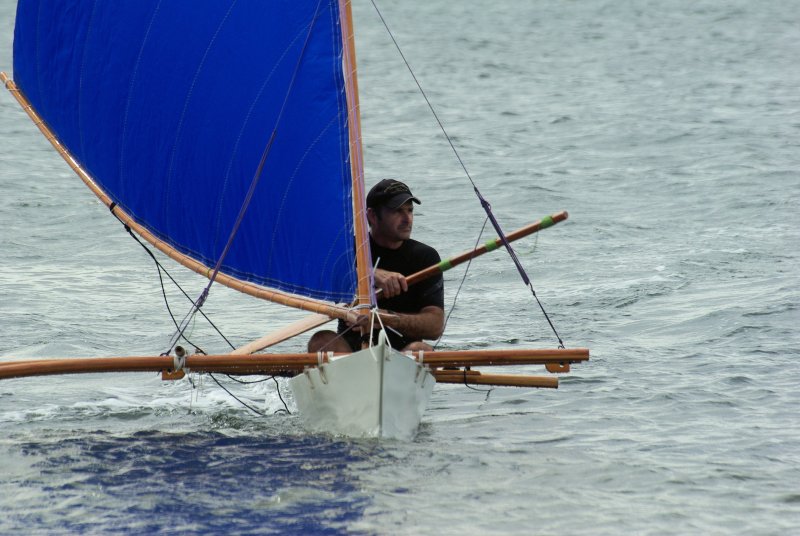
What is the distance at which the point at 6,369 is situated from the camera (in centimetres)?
805

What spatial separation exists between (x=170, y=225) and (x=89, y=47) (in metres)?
1.52

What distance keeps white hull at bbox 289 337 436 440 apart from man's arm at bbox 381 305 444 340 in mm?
606

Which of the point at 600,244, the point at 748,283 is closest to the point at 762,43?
the point at 600,244

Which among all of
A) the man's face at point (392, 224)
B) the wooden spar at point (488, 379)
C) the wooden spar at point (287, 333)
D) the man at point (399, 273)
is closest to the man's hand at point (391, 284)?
the man at point (399, 273)

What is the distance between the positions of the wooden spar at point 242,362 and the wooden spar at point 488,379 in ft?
3.11

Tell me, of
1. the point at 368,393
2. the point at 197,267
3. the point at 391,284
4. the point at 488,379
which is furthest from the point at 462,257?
the point at 197,267

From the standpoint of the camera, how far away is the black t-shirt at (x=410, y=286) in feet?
30.7

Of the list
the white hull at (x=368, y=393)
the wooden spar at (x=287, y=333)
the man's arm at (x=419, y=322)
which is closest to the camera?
the white hull at (x=368, y=393)

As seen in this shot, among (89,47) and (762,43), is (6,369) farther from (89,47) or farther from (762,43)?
(762,43)

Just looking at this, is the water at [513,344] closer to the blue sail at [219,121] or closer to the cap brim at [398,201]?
the blue sail at [219,121]

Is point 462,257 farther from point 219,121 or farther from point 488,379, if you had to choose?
point 219,121

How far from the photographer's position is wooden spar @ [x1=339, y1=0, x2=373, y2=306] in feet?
28.2

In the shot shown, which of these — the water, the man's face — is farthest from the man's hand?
the water

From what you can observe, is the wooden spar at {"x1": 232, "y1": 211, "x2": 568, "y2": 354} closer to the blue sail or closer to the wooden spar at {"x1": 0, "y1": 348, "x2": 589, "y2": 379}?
the blue sail
